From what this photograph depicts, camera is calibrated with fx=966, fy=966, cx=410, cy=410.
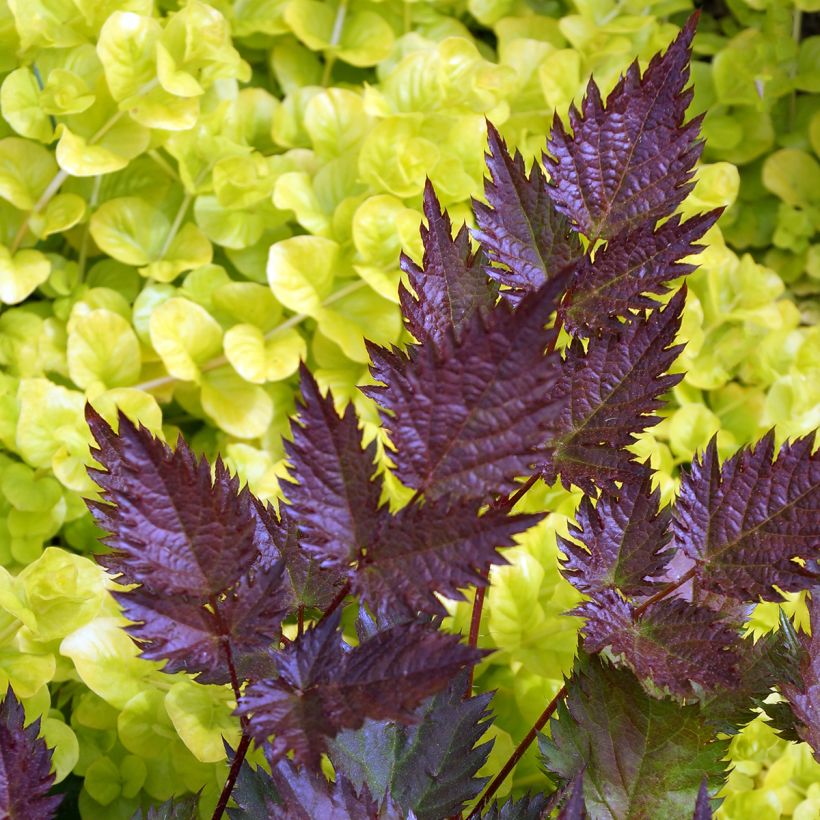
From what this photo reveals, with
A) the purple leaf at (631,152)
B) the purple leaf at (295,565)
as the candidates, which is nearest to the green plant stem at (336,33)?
the purple leaf at (631,152)

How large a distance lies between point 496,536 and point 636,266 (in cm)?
23

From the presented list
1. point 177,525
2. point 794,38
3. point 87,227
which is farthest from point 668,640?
point 794,38

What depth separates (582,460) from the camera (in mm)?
600

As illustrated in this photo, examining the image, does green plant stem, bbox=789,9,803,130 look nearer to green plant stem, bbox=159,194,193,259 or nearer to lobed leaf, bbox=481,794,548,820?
green plant stem, bbox=159,194,193,259

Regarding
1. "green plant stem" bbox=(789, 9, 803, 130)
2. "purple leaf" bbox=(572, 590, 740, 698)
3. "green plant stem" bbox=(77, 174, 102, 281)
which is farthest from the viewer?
"green plant stem" bbox=(789, 9, 803, 130)

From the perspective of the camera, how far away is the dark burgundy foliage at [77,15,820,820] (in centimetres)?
46

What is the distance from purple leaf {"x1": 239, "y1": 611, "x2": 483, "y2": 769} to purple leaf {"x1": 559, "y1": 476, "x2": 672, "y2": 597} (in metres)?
0.15

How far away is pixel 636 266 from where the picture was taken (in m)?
0.59

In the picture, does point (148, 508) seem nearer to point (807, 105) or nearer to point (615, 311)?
point (615, 311)

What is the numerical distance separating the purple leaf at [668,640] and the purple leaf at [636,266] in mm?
174

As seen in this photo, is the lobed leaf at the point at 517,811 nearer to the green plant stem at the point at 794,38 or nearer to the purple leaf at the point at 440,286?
the purple leaf at the point at 440,286

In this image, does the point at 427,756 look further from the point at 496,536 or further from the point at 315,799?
the point at 496,536

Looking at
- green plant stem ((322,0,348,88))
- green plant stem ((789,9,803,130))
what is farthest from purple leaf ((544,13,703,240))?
green plant stem ((789,9,803,130))

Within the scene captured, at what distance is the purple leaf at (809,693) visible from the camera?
1.96ft
